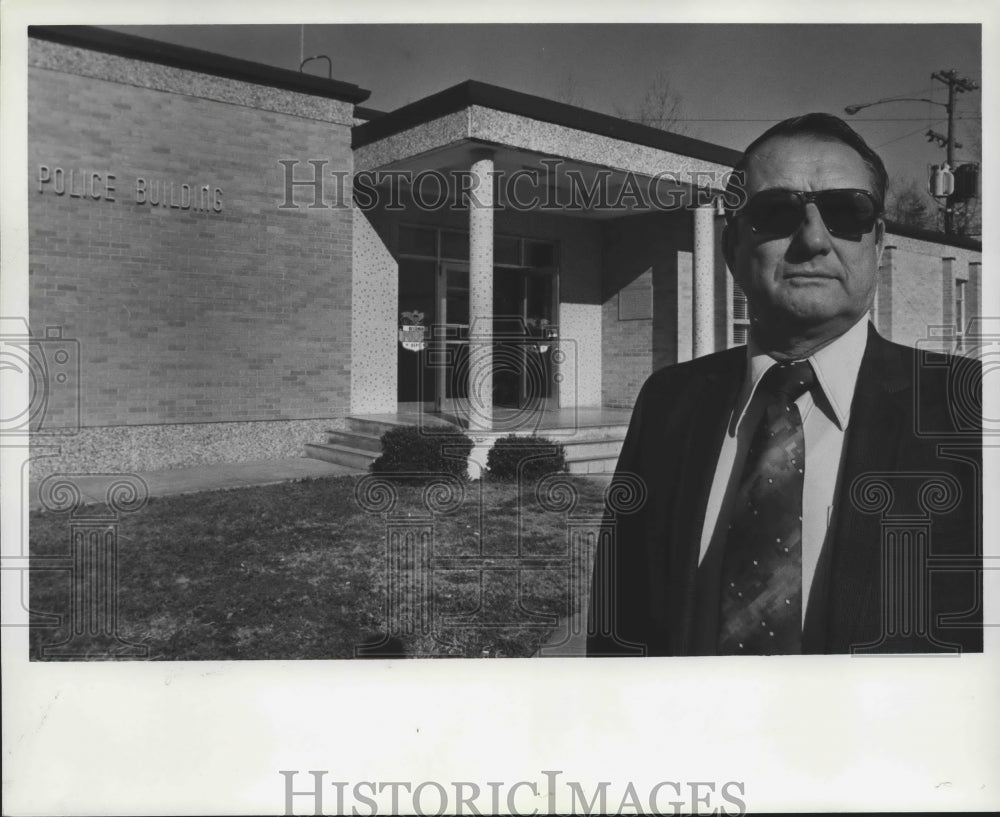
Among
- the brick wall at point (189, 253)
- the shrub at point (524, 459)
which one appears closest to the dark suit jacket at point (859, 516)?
the shrub at point (524, 459)

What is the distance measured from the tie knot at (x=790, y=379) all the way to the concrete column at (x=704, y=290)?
3.95m

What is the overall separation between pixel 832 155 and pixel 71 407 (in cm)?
389

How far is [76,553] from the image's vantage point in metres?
3.67

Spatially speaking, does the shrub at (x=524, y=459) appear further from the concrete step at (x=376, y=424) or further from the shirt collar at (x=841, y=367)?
the shirt collar at (x=841, y=367)

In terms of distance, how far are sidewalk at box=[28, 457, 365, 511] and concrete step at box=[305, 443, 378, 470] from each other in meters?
0.06

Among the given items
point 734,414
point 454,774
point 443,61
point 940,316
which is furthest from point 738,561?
point 443,61

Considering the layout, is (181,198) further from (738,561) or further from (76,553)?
(738,561)

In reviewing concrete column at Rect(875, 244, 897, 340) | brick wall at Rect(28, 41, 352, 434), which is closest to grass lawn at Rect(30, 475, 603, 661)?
concrete column at Rect(875, 244, 897, 340)

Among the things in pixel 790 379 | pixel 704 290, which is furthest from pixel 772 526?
pixel 704 290

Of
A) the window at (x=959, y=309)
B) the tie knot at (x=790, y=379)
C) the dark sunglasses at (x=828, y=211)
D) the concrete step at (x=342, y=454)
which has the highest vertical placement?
the dark sunglasses at (x=828, y=211)

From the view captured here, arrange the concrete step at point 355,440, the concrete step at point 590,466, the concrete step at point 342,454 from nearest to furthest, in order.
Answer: the concrete step at point 590,466
the concrete step at point 342,454
the concrete step at point 355,440

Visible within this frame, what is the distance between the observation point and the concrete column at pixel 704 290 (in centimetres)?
705

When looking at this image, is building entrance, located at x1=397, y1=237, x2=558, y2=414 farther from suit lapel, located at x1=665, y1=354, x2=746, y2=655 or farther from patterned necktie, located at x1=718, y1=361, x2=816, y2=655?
patterned necktie, located at x1=718, y1=361, x2=816, y2=655

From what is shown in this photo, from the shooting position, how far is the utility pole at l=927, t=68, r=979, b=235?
3.59 meters
